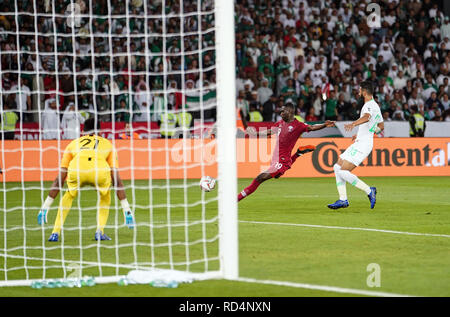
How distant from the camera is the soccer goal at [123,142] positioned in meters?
7.78

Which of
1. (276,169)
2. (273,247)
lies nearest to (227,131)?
(273,247)

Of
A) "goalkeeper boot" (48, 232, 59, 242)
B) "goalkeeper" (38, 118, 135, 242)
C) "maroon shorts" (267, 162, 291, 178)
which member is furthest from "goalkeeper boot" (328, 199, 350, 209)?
"goalkeeper boot" (48, 232, 59, 242)

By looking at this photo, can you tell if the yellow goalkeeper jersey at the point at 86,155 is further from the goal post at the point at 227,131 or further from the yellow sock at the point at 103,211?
the goal post at the point at 227,131

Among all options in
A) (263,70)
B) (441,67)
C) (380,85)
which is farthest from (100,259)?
(441,67)

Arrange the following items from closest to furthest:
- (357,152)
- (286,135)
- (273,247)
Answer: (273,247) → (357,152) → (286,135)

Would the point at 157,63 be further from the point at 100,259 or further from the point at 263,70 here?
the point at 100,259

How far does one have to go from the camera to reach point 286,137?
15008mm

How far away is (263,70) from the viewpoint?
2672 cm

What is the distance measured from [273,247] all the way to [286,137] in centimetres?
528

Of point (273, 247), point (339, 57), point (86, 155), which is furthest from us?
point (339, 57)

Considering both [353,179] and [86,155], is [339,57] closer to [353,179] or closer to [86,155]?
[353,179]

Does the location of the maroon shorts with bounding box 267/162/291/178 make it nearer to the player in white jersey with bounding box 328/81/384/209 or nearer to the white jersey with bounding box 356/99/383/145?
the player in white jersey with bounding box 328/81/384/209

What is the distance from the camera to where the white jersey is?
14406 mm
